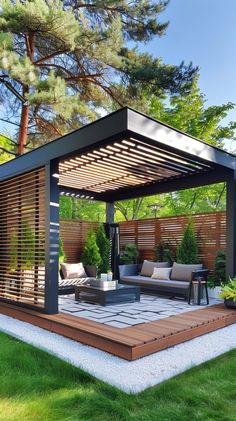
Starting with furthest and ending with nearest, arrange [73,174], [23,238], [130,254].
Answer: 1. [130,254]
2. [73,174]
3. [23,238]

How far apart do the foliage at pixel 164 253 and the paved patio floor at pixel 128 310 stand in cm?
200

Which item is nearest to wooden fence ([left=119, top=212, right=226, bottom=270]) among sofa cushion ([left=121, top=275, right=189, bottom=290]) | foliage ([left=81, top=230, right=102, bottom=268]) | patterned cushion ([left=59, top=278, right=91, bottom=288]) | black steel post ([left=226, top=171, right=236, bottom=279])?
foliage ([left=81, top=230, right=102, bottom=268])

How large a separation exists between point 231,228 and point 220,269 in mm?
1884

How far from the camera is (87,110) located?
11352 mm

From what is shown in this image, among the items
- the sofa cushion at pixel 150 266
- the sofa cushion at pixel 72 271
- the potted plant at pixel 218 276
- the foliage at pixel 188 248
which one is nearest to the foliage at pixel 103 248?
the sofa cushion at pixel 72 271

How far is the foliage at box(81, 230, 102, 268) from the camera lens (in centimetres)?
1026

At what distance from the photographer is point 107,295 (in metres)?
6.57

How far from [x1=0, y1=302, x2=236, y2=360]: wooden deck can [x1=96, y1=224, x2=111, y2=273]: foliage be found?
14.9 feet

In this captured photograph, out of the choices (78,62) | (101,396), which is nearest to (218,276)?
(101,396)

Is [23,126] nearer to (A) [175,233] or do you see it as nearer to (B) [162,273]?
(A) [175,233]

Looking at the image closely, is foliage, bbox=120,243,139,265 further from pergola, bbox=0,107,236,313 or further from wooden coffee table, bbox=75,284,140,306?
wooden coffee table, bbox=75,284,140,306

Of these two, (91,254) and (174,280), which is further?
(91,254)

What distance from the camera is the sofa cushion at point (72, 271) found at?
28.5 ft

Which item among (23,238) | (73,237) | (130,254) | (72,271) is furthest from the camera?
(73,237)
